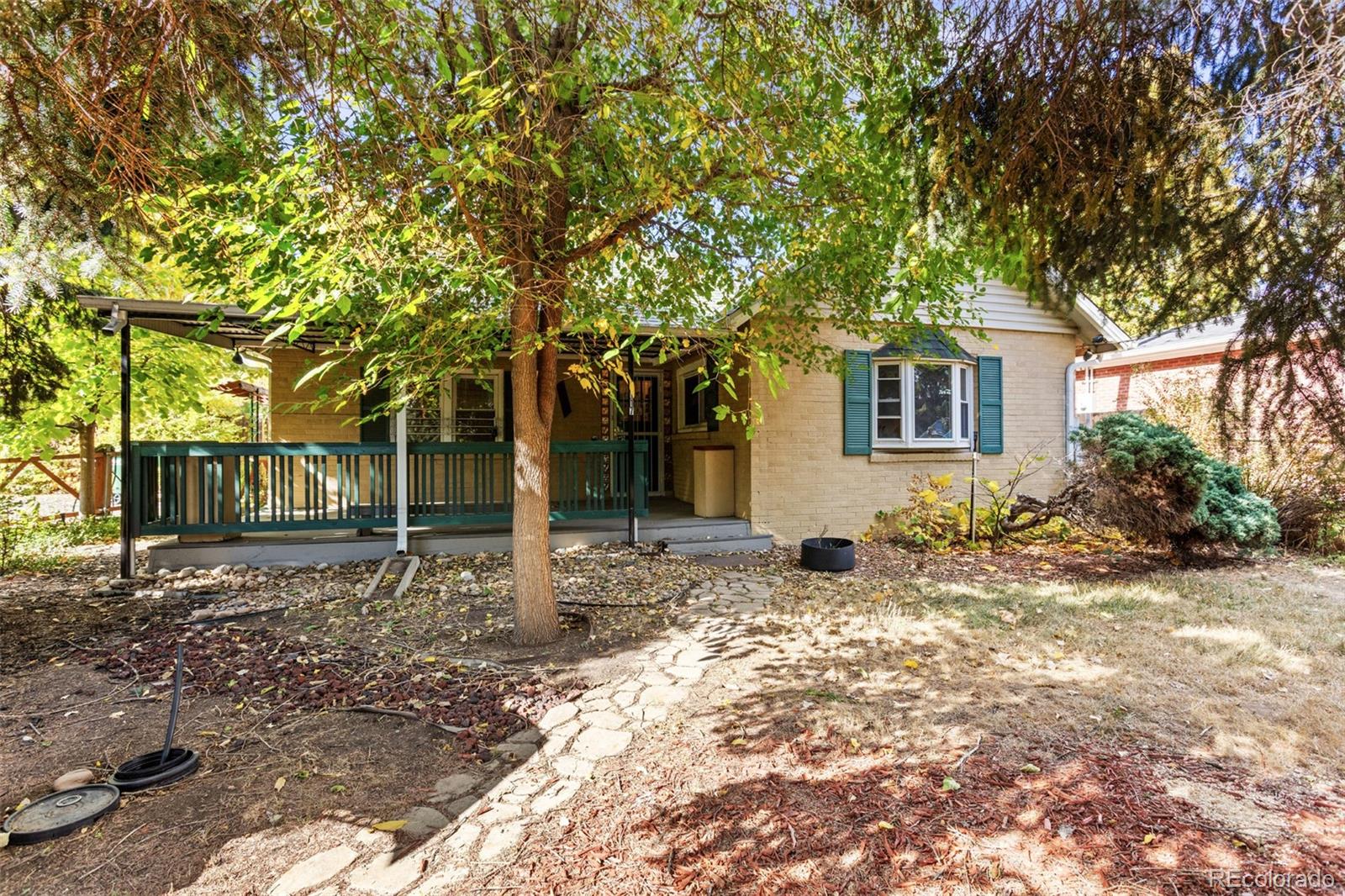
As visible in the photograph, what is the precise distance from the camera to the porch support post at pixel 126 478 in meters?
6.60

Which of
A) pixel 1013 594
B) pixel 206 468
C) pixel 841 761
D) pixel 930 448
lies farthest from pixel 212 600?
pixel 930 448

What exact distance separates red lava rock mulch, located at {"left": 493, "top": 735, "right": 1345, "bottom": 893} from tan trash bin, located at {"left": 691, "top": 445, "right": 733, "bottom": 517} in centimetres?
617

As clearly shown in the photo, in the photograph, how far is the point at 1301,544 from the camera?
829 cm

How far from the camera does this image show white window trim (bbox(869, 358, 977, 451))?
9.32m

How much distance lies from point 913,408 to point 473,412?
6664 mm

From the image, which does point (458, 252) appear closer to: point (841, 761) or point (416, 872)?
point (416, 872)

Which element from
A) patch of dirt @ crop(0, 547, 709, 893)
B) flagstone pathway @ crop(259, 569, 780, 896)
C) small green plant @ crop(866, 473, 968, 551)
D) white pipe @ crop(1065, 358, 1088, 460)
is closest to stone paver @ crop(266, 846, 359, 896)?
flagstone pathway @ crop(259, 569, 780, 896)

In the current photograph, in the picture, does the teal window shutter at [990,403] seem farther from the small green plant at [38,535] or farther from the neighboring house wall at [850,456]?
the small green plant at [38,535]

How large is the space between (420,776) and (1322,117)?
4.69m

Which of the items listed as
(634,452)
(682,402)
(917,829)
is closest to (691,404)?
(682,402)

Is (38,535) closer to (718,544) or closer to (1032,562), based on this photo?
(718,544)

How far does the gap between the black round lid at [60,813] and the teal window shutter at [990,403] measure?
398 inches

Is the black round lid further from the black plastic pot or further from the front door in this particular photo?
the front door

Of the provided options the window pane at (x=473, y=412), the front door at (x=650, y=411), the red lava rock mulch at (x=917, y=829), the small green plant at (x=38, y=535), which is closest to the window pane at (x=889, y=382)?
the front door at (x=650, y=411)
